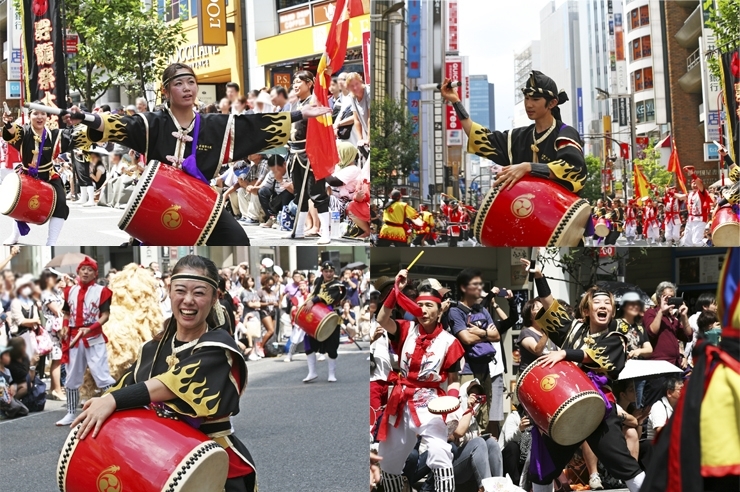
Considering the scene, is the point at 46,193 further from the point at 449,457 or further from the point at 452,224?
the point at 449,457

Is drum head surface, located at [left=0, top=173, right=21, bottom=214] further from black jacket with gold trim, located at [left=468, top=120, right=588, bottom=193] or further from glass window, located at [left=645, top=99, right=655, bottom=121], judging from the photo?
glass window, located at [left=645, top=99, right=655, bottom=121]

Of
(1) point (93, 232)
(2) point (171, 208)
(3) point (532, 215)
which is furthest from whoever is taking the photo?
(3) point (532, 215)

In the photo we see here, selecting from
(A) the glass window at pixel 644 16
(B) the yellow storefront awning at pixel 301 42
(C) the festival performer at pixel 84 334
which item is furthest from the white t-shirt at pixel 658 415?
(C) the festival performer at pixel 84 334

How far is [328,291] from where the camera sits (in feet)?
14.7

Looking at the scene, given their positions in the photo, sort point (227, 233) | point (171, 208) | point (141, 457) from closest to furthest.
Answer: point (141, 457) < point (171, 208) < point (227, 233)

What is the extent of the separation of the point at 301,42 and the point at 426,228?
90cm

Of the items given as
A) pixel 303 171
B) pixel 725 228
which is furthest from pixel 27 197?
pixel 725 228

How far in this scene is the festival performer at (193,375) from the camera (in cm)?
353

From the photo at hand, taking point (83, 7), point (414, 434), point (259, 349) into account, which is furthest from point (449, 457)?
point (83, 7)

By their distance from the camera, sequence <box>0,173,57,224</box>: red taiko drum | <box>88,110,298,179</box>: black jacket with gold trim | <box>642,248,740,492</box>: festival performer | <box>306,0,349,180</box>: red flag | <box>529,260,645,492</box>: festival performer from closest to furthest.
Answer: <box>642,248,740,492</box>: festival performer < <box>88,110,298,179</box>: black jacket with gold trim < <box>0,173,57,224</box>: red taiko drum < <box>306,0,349,180</box>: red flag < <box>529,260,645,492</box>: festival performer

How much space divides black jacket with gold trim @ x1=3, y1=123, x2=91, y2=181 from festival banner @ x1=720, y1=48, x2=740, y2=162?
8.43ft

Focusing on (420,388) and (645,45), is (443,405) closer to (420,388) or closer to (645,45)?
(420,388)

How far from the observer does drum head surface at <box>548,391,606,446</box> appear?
166 inches

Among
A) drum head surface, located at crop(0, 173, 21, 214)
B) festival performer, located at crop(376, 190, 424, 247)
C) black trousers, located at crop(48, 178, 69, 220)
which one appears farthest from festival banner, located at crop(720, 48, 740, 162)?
drum head surface, located at crop(0, 173, 21, 214)
